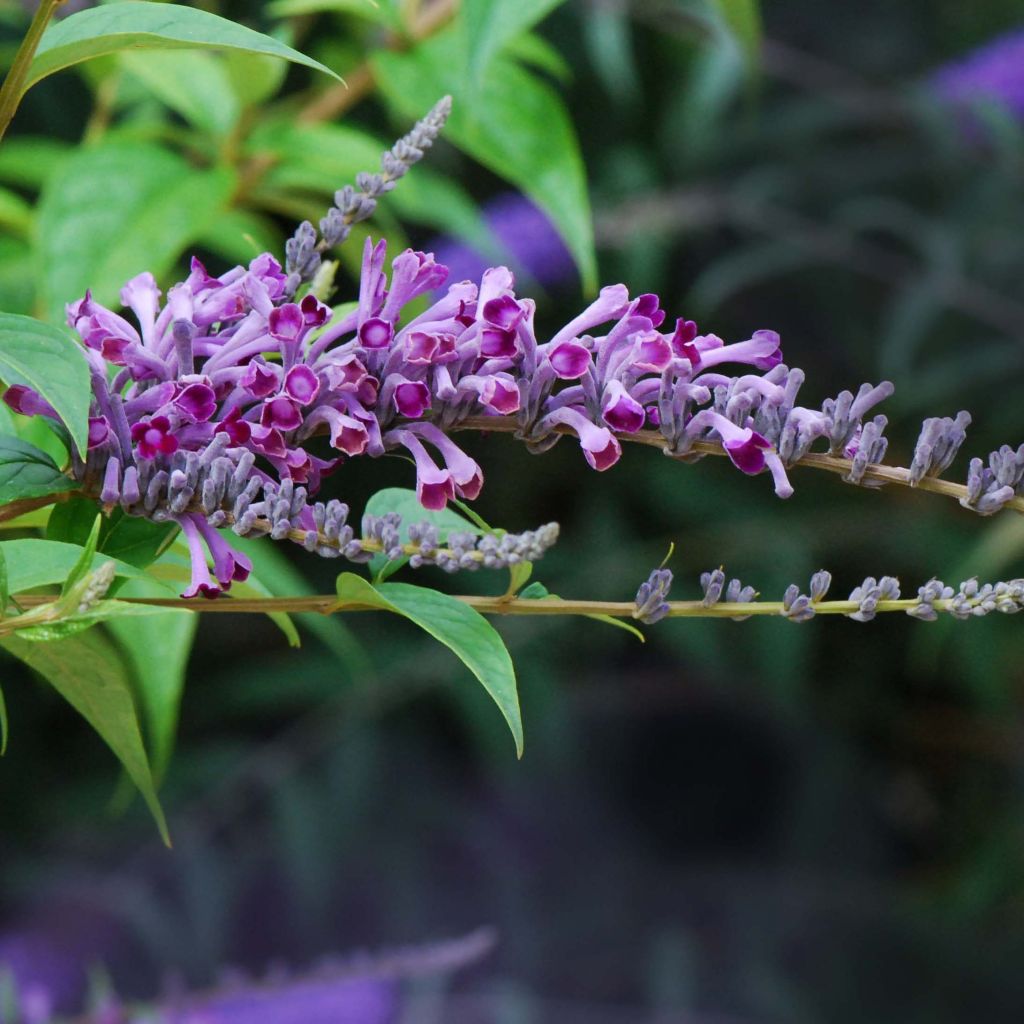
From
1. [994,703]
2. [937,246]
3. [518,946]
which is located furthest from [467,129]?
[994,703]

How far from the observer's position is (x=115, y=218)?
1.42 feet

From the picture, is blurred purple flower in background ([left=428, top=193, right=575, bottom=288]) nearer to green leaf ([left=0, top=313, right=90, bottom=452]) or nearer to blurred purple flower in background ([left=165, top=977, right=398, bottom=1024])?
blurred purple flower in background ([left=165, top=977, right=398, bottom=1024])

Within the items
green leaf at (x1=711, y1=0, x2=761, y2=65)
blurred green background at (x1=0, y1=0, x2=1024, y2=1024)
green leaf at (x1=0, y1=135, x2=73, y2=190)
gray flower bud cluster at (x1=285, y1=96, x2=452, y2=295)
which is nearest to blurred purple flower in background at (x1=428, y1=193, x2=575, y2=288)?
blurred green background at (x1=0, y1=0, x2=1024, y2=1024)

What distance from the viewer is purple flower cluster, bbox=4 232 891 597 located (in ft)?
0.70

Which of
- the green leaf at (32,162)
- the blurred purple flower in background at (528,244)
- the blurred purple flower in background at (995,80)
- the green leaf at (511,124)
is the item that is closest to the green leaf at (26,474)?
the green leaf at (511,124)

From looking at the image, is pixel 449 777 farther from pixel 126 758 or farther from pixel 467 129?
pixel 126 758

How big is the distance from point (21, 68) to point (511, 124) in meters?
0.26

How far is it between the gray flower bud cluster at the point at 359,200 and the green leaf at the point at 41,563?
2.5 inches

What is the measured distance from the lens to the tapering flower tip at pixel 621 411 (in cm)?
22

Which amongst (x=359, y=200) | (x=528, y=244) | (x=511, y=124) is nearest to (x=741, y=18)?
(x=511, y=124)

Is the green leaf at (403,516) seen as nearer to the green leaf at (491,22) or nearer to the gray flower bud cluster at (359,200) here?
the gray flower bud cluster at (359,200)

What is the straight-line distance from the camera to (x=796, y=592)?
0.23m

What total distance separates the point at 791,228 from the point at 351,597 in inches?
38.7

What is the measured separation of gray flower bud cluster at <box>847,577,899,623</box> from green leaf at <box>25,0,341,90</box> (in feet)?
0.42
